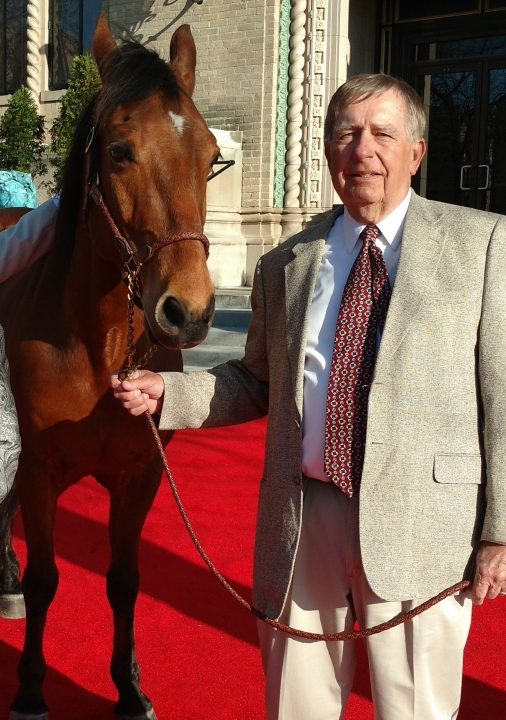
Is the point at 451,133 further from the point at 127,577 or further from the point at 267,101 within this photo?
the point at 127,577

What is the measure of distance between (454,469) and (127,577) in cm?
165

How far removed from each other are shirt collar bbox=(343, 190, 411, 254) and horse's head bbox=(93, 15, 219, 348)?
15.3 inches

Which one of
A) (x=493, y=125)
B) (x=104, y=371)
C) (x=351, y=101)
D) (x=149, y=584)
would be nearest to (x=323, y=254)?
(x=351, y=101)

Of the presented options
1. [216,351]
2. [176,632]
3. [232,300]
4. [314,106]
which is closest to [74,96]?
[314,106]

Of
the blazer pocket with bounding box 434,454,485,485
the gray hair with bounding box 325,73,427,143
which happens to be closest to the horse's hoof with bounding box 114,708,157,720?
the blazer pocket with bounding box 434,454,485,485

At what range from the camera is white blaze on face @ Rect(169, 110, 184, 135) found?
2.34 m

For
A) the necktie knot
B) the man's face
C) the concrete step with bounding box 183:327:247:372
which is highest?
the man's face

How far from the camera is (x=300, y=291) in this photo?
1.98 meters

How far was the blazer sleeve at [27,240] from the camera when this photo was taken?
9.06ft

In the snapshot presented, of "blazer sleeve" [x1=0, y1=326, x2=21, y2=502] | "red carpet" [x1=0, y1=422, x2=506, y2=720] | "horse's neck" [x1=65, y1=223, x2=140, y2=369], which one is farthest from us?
"red carpet" [x1=0, y1=422, x2=506, y2=720]

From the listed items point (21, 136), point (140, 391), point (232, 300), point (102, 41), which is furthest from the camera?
point (21, 136)

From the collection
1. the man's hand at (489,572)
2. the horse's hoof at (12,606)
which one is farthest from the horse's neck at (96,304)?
the horse's hoof at (12,606)

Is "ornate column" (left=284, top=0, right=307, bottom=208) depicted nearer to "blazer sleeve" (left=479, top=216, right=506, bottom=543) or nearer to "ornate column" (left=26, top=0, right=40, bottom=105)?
"ornate column" (left=26, top=0, right=40, bottom=105)

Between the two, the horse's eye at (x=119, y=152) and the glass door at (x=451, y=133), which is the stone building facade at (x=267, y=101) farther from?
the horse's eye at (x=119, y=152)
